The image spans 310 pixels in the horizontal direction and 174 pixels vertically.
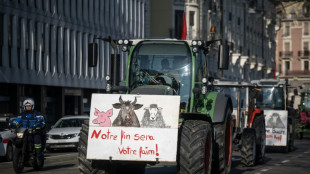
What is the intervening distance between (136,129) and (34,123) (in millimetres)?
7237

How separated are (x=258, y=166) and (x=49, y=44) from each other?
1277 inches

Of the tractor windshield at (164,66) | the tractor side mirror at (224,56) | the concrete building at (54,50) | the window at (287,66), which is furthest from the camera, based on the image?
the window at (287,66)

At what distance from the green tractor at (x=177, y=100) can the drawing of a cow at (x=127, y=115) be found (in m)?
0.02

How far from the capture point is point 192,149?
15023mm

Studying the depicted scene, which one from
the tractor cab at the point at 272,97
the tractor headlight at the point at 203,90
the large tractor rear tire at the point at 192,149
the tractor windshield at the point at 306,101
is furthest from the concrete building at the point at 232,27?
the large tractor rear tire at the point at 192,149

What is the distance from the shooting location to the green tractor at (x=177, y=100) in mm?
15094

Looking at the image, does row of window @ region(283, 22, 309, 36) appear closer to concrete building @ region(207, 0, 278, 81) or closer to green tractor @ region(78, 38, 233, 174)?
concrete building @ region(207, 0, 278, 81)

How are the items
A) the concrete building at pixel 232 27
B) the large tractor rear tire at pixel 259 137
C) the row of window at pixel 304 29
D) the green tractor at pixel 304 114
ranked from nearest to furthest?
the large tractor rear tire at pixel 259 137, the green tractor at pixel 304 114, the concrete building at pixel 232 27, the row of window at pixel 304 29

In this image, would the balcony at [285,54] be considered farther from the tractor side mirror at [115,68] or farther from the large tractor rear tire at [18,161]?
the tractor side mirror at [115,68]

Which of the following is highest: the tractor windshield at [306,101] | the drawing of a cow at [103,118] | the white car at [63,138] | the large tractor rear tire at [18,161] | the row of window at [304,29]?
the row of window at [304,29]

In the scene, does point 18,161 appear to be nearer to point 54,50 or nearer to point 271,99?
point 271,99

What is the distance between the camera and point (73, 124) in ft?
119

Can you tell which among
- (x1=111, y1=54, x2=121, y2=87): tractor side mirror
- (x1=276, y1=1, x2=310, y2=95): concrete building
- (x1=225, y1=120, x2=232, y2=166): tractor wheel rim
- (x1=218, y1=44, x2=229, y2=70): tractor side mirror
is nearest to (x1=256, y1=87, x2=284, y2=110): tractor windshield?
(x1=225, y1=120, x2=232, y2=166): tractor wheel rim

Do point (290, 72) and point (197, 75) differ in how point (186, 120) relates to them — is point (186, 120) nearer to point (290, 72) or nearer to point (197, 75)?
point (197, 75)
